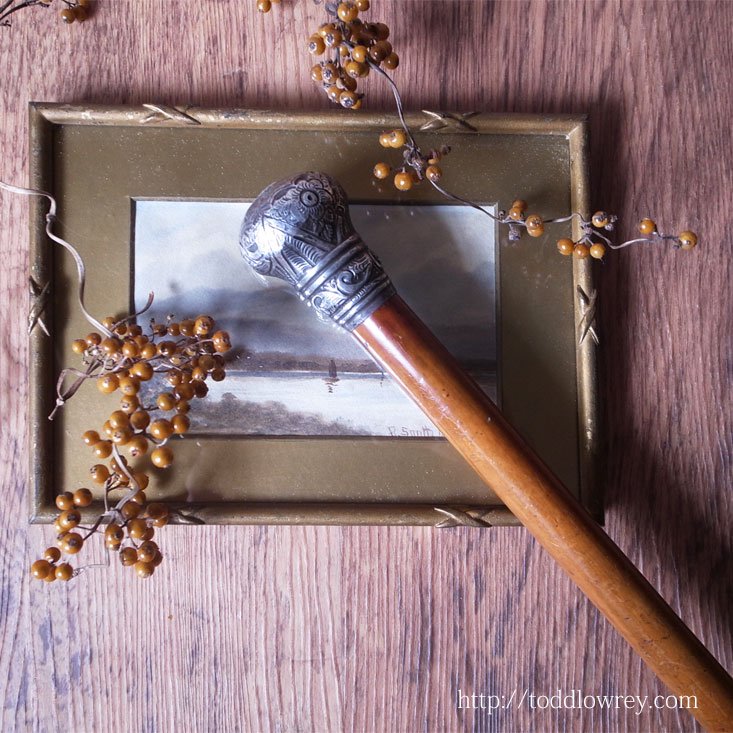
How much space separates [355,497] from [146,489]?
205 mm

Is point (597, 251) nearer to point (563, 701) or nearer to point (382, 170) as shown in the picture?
point (382, 170)

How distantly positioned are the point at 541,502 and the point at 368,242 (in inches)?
11.7

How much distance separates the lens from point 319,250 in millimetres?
525

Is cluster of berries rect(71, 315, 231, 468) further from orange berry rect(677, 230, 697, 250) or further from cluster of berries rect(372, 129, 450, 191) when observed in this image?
orange berry rect(677, 230, 697, 250)

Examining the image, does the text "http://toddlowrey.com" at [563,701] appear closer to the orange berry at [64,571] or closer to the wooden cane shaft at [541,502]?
the wooden cane shaft at [541,502]

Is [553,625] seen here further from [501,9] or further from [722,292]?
[501,9]

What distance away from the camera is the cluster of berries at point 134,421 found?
1.78 feet

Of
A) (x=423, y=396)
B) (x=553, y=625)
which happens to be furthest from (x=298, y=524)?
(x=553, y=625)

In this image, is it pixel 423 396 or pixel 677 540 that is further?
pixel 677 540

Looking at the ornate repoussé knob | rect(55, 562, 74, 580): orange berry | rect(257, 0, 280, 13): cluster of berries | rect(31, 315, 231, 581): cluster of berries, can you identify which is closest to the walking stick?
the ornate repoussé knob

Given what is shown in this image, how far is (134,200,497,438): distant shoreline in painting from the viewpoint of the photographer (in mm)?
615

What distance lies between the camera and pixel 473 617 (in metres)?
0.65

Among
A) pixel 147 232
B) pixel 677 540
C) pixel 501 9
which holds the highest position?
pixel 501 9
